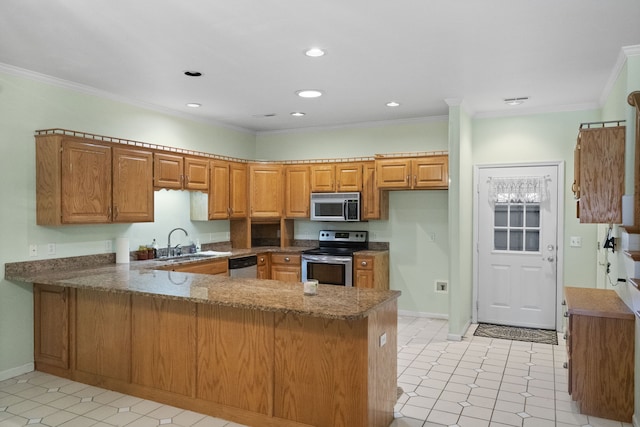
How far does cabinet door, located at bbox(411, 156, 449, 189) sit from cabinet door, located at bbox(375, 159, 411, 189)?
0.09 meters

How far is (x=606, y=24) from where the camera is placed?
2902 millimetres

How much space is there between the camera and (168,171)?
4906mm

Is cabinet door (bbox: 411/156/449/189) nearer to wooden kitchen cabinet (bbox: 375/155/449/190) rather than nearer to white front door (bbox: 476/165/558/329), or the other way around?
wooden kitchen cabinet (bbox: 375/155/449/190)

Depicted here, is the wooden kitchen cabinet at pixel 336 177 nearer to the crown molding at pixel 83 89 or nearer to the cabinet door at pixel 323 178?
the cabinet door at pixel 323 178

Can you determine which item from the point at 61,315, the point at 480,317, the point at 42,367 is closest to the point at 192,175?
the point at 61,315

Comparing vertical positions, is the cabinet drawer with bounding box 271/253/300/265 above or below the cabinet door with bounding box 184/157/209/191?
below

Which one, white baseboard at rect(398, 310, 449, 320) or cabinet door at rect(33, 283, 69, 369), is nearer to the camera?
cabinet door at rect(33, 283, 69, 369)

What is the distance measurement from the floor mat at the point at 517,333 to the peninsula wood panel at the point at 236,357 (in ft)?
10.2

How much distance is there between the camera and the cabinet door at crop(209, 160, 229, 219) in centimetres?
559

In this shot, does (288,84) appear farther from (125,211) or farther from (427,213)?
(427,213)

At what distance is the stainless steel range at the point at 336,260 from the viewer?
5.72 m

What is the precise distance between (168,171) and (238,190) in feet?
4.27

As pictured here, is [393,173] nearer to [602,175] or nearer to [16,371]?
[602,175]

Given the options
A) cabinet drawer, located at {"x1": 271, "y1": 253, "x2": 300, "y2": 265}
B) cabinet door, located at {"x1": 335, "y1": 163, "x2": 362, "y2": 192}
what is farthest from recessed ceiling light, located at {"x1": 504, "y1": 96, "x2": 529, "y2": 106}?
cabinet drawer, located at {"x1": 271, "y1": 253, "x2": 300, "y2": 265}
